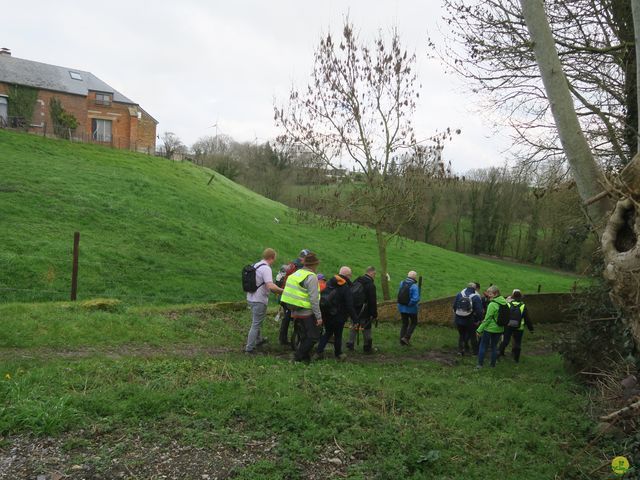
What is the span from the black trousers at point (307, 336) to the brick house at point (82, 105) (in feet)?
122

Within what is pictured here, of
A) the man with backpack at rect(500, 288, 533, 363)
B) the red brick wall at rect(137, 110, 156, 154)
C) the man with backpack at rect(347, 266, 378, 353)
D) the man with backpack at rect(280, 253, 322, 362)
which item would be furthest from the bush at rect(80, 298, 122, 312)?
the red brick wall at rect(137, 110, 156, 154)

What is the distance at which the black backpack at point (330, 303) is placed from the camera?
887 centimetres

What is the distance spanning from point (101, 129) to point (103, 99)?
2.60m

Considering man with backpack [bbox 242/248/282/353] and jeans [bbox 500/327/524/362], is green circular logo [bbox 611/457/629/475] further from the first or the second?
jeans [bbox 500/327/524/362]

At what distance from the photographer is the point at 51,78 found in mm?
42219

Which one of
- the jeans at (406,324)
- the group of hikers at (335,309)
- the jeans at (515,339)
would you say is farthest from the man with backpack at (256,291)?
the jeans at (515,339)

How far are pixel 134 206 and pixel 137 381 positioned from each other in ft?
57.4

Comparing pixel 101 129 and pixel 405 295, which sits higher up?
pixel 101 129

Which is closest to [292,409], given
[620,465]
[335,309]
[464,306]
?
[620,465]

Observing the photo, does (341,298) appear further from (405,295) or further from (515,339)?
(515,339)

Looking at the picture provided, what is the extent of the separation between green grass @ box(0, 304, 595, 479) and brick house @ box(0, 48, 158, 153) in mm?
36845

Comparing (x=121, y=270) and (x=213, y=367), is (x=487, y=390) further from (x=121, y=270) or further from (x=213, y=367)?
(x=121, y=270)

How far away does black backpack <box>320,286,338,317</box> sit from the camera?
29.1 ft

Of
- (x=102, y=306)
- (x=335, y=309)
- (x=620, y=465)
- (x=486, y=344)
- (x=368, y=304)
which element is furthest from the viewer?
(x=102, y=306)
